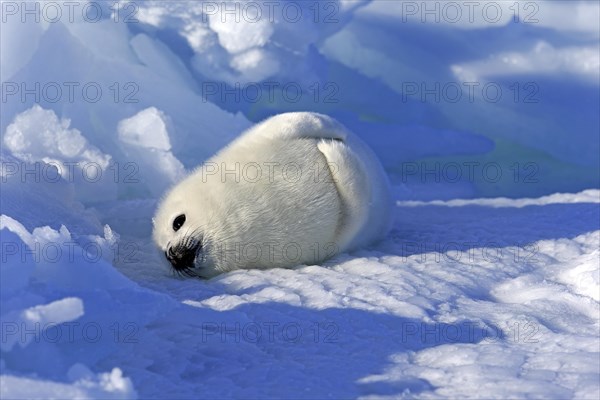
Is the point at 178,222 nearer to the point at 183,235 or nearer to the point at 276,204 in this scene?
the point at 183,235

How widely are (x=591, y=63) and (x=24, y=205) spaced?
4267 millimetres

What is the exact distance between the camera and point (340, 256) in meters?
4.18

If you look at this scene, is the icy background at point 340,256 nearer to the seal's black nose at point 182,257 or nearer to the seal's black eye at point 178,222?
the seal's black nose at point 182,257

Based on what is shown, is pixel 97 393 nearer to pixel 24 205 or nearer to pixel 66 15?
pixel 24 205

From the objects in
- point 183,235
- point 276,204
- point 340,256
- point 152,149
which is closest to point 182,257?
point 183,235

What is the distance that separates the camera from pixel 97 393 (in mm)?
2170

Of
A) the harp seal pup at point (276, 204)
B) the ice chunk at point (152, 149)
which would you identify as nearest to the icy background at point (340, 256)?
the ice chunk at point (152, 149)

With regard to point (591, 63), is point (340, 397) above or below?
below

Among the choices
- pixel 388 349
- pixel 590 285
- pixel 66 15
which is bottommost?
pixel 388 349

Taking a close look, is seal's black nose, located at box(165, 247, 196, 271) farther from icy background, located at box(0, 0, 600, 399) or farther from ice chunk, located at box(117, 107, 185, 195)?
ice chunk, located at box(117, 107, 185, 195)

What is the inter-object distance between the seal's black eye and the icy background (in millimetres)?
218

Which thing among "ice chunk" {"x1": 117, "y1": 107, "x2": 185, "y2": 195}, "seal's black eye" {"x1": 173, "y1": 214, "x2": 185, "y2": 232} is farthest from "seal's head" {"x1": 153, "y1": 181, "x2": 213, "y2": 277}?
"ice chunk" {"x1": 117, "y1": 107, "x2": 185, "y2": 195}

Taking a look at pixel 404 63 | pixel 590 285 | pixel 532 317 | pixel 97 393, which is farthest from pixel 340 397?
pixel 404 63

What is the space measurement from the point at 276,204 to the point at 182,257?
48 centimetres
